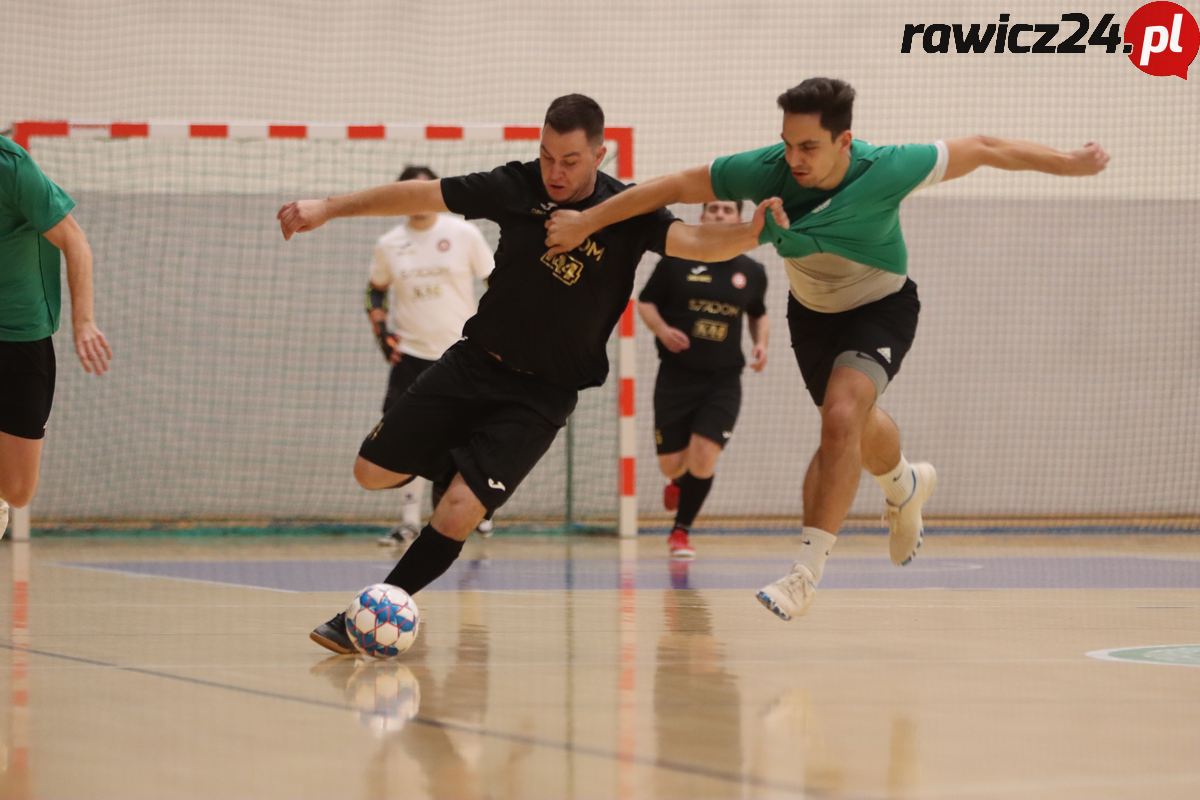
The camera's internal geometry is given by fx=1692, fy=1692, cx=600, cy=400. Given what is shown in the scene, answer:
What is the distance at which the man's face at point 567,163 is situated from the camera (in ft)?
18.2

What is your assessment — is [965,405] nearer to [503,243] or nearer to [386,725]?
[503,243]

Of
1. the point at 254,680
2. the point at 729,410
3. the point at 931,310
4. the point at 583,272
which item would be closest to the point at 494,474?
the point at 583,272

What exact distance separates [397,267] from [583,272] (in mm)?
5473

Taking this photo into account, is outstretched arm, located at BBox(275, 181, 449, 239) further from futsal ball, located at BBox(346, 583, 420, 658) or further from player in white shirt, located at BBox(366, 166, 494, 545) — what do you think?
player in white shirt, located at BBox(366, 166, 494, 545)

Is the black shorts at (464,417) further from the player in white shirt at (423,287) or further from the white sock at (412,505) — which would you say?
the white sock at (412,505)

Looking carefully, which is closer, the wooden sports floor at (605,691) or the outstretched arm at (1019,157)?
the wooden sports floor at (605,691)

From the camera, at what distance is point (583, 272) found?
5.66 meters

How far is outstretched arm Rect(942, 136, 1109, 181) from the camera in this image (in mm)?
5781

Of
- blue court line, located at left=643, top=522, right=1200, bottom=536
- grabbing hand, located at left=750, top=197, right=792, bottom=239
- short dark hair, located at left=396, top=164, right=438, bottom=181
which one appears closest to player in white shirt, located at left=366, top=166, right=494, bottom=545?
short dark hair, located at left=396, top=164, right=438, bottom=181

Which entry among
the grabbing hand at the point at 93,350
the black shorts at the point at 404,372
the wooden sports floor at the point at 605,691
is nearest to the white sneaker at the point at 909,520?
the wooden sports floor at the point at 605,691

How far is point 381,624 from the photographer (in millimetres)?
5105

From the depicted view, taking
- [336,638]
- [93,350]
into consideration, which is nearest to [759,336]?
[93,350]

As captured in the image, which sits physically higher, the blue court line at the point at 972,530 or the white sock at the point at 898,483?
the white sock at the point at 898,483

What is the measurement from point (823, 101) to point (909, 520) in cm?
208
